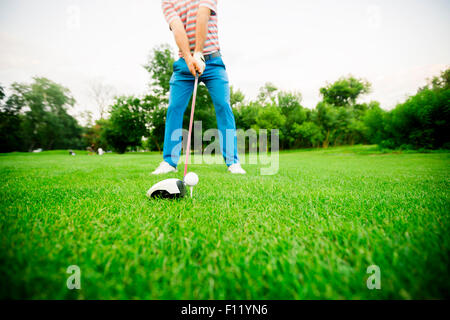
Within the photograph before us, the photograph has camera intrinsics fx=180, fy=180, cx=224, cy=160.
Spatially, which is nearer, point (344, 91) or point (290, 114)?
point (290, 114)

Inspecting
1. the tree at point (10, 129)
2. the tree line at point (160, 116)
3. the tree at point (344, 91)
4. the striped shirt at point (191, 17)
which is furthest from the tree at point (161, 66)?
the tree at point (344, 91)

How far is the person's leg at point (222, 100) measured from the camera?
2900 millimetres

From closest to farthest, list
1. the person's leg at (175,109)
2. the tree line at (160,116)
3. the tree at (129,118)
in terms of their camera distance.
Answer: the person's leg at (175,109) → the tree line at (160,116) → the tree at (129,118)

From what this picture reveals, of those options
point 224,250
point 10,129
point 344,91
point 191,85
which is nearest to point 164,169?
point 191,85

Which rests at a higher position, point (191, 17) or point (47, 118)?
point (47, 118)

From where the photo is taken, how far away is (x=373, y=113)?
12727 mm

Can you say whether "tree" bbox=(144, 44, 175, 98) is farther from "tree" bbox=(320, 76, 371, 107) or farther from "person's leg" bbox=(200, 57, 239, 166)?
"tree" bbox=(320, 76, 371, 107)

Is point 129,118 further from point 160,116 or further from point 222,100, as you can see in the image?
point 222,100

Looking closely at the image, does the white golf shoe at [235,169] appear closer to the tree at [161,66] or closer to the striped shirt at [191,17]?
the striped shirt at [191,17]

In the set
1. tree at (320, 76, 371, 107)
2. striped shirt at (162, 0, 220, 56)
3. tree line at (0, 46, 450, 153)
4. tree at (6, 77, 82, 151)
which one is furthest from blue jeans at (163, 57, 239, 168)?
tree at (320, 76, 371, 107)

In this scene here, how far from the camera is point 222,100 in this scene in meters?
2.93

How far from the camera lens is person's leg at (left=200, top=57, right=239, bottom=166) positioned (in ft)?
9.52
